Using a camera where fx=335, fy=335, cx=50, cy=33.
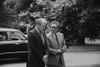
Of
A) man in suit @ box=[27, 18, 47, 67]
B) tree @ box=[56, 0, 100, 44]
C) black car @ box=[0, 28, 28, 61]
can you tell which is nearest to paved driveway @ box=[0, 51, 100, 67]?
black car @ box=[0, 28, 28, 61]

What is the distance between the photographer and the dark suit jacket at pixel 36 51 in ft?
20.6

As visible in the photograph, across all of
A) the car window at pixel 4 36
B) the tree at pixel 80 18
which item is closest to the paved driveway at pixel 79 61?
the car window at pixel 4 36

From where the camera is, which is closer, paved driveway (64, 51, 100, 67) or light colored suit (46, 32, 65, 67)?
light colored suit (46, 32, 65, 67)

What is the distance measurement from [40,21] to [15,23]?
137ft

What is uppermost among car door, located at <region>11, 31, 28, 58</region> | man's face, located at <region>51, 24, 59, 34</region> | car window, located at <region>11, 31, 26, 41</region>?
man's face, located at <region>51, 24, 59, 34</region>

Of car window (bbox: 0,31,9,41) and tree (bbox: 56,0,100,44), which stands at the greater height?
tree (bbox: 56,0,100,44)

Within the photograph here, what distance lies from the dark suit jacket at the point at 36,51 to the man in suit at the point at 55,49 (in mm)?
356

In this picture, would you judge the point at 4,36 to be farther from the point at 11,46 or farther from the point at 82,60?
the point at 82,60

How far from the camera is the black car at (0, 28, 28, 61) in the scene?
1501 centimetres

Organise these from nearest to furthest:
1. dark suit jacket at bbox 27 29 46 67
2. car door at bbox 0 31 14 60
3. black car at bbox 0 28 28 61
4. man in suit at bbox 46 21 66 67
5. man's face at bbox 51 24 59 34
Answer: dark suit jacket at bbox 27 29 46 67
man in suit at bbox 46 21 66 67
man's face at bbox 51 24 59 34
car door at bbox 0 31 14 60
black car at bbox 0 28 28 61

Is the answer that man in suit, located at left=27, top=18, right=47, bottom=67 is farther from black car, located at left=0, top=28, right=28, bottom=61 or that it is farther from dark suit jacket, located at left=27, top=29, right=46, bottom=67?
black car, located at left=0, top=28, right=28, bottom=61

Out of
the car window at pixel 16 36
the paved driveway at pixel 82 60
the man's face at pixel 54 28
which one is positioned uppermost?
the man's face at pixel 54 28

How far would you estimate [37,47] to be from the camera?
6.34 meters

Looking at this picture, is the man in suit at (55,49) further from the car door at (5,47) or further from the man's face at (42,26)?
the car door at (5,47)
